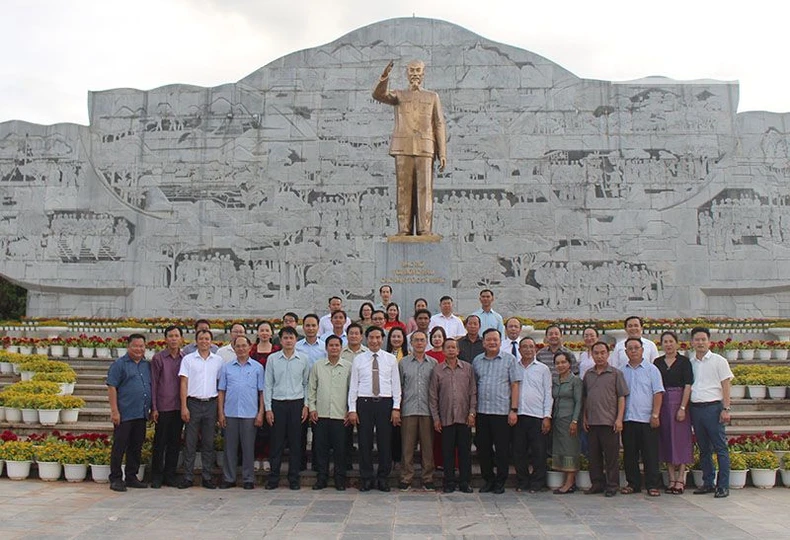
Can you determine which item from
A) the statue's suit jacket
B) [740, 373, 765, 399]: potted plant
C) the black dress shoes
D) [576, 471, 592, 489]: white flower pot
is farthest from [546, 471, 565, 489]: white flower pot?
the statue's suit jacket

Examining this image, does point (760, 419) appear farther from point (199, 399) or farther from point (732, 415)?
point (199, 399)

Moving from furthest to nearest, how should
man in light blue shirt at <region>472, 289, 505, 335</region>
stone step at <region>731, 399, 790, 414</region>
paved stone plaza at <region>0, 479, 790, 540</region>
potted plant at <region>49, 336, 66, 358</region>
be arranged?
potted plant at <region>49, 336, 66, 358</region>, stone step at <region>731, 399, 790, 414</region>, man in light blue shirt at <region>472, 289, 505, 335</region>, paved stone plaza at <region>0, 479, 790, 540</region>

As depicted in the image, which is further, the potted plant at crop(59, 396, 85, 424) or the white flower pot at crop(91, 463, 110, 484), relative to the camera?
the potted plant at crop(59, 396, 85, 424)

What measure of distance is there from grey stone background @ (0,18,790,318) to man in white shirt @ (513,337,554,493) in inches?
349

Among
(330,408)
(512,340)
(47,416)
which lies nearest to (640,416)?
(512,340)

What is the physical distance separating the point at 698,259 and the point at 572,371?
389 inches

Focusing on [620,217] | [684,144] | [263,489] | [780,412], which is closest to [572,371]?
[263,489]

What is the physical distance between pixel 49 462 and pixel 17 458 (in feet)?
0.89

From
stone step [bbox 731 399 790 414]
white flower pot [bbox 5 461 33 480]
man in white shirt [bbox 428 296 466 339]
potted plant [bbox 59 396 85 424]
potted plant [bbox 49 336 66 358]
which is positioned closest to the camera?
white flower pot [bbox 5 461 33 480]

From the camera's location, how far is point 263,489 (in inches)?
208

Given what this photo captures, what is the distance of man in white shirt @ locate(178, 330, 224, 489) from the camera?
540 centimetres

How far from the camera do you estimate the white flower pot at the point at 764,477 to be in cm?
542

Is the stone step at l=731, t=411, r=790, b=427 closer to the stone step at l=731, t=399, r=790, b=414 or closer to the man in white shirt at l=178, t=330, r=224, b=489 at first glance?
the stone step at l=731, t=399, r=790, b=414

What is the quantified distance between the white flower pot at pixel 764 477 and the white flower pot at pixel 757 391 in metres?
2.21
